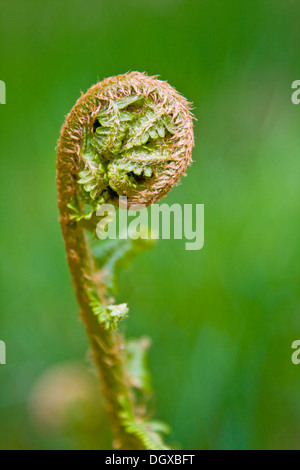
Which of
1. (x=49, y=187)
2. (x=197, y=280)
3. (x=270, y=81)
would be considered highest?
(x=270, y=81)

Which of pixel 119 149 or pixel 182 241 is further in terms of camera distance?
pixel 182 241

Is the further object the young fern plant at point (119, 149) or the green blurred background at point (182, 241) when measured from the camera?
the green blurred background at point (182, 241)

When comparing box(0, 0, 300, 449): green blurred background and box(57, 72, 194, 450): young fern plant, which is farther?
box(0, 0, 300, 449): green blurred background

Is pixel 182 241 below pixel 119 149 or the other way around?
the other way around

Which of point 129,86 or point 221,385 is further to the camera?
point 221,385

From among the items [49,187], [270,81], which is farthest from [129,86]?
[270,81]

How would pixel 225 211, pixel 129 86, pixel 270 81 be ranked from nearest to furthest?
pixel 129 86 → pixel 225 211 → pixel 270 81

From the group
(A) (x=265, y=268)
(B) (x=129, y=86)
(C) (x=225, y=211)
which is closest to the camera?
(B) (x=129, y=86)

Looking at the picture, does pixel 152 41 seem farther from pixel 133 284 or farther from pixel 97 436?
pixel 97 436
